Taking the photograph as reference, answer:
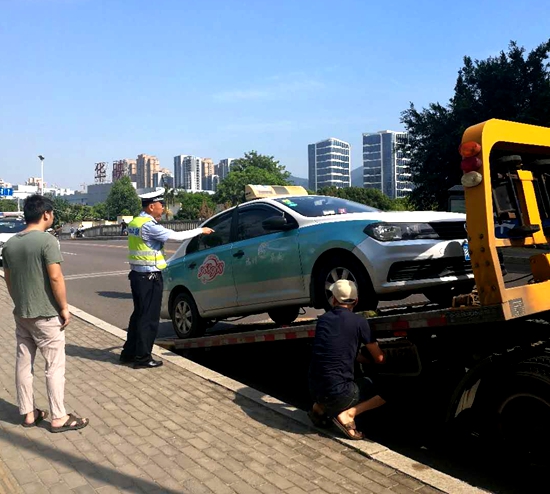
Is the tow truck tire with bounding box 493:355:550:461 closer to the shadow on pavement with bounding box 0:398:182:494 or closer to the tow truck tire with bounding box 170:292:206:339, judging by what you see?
the shadow on pavement with bounding box 0:398:182:494

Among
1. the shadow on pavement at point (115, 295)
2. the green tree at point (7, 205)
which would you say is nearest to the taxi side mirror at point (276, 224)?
the shadow on pavement at point (115, 295)

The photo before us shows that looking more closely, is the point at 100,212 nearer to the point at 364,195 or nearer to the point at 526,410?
the point at 364,195

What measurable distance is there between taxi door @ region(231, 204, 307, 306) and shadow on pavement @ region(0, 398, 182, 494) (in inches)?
91.7

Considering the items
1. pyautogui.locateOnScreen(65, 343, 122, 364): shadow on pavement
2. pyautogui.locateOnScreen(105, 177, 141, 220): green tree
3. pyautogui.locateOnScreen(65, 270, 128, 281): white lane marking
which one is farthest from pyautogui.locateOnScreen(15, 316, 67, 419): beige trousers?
pyautogui.locateOnScreen(105, 177, 141, 220): green tree

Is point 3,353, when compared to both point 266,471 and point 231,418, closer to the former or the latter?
point 231,418

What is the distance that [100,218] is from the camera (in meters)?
139

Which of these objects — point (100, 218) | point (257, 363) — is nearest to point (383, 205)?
point (100, 218)

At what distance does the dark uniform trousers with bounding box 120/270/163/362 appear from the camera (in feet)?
20.0

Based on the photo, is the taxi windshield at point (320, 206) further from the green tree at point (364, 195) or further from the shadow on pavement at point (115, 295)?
the green tree at point (364, 195)

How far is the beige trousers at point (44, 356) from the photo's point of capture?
4422mm

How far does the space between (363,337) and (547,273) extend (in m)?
1.42

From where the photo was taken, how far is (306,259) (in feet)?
18.8

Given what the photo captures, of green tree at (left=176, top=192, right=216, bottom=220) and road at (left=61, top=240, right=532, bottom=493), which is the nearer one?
road at (left=61, top=240, right=532, bottom=493)

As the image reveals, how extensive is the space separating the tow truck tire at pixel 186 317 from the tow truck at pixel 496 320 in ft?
8.35
